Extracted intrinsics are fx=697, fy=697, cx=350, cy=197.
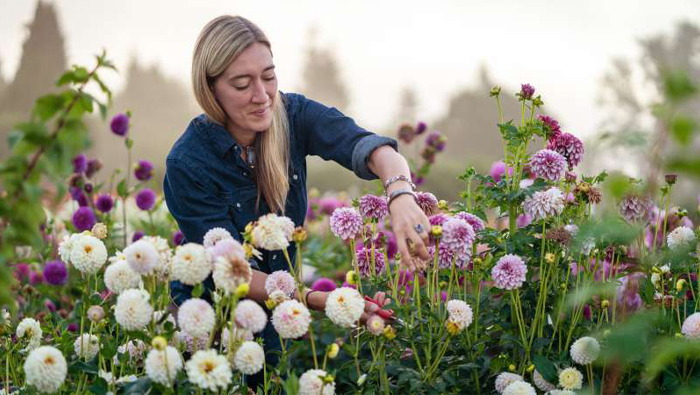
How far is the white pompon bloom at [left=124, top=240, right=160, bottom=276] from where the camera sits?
1326 millimetres

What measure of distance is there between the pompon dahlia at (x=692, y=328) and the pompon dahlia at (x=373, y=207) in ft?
2.54

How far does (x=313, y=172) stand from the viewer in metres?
12.0

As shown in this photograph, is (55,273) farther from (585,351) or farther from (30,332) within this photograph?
(585,351)

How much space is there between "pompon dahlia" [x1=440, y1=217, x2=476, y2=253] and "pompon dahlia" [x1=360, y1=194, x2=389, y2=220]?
0.81 ft

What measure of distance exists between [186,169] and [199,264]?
90 cm

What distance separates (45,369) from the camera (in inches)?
52.8

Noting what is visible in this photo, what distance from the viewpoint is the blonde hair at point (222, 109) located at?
2.07 meters

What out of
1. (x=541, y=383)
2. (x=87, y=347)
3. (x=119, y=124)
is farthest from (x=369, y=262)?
(x=119, y=124)

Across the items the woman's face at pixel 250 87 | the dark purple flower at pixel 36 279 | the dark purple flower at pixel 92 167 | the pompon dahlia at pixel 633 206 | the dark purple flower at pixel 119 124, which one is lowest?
the dark purple flower at pixel 36 279

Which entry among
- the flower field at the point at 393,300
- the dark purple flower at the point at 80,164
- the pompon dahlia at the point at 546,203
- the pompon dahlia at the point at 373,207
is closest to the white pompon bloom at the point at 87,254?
the flower field at the point at 393,300

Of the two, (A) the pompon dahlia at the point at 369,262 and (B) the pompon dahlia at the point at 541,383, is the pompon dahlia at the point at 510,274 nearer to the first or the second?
(B) the pompon dahlia at the point at 541,383

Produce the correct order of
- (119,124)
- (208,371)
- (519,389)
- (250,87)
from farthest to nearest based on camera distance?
(119,124) < (250,87) < (519,389) < (208,371)

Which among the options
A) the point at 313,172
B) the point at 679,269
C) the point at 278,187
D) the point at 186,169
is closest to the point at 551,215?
the point at 679,269

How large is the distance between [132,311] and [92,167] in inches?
74.8
